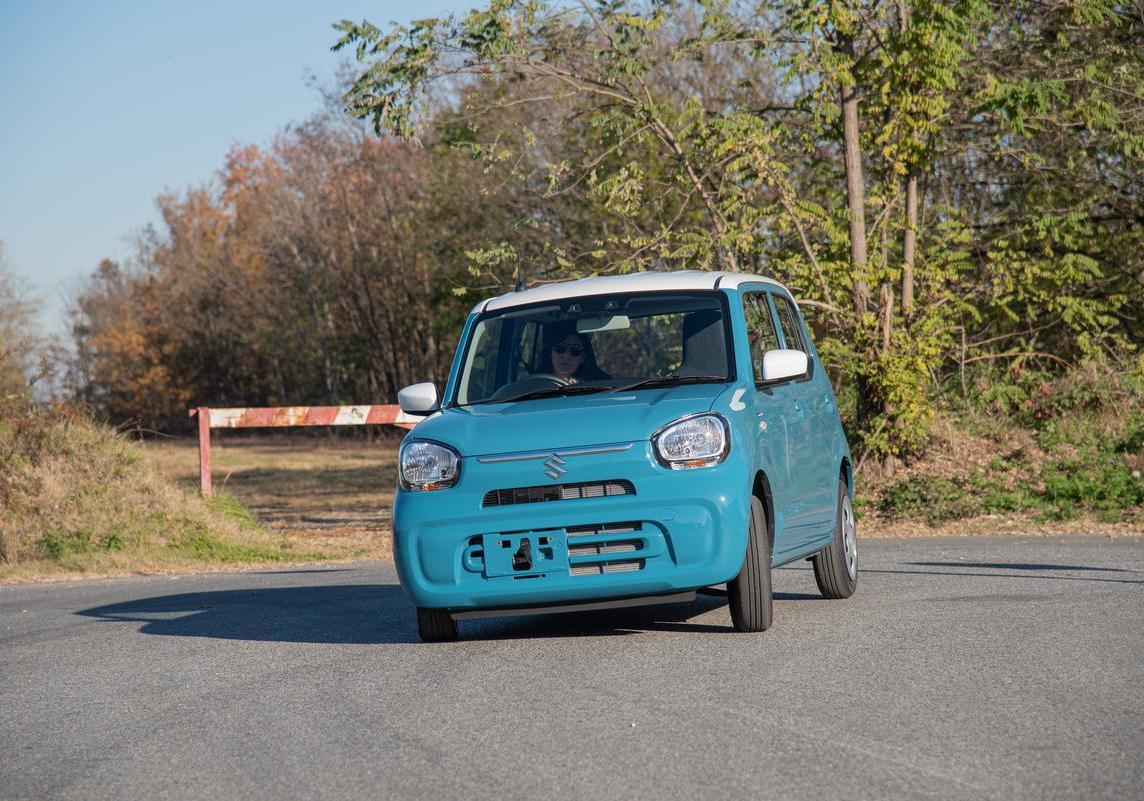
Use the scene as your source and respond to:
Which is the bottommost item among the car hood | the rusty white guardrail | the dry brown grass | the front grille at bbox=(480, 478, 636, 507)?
the dry brown grass

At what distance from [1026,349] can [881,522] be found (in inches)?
186

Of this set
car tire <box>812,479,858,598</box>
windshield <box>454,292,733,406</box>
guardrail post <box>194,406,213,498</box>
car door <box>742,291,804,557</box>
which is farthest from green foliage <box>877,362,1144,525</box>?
windshield <box>454,292,733,406</box>

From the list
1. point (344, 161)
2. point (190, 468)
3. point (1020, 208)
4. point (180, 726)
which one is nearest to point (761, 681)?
point (180, 726)

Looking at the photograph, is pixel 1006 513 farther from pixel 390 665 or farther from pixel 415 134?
pixel 390 665

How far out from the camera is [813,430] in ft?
29.8

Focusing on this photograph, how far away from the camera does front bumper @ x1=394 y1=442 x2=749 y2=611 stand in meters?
7.24

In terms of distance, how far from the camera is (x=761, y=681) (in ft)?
21.4

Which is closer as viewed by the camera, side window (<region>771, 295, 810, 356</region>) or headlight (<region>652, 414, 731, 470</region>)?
headlight (<region>652, 414, 731, 470</region>)

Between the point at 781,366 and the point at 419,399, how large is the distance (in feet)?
6.40

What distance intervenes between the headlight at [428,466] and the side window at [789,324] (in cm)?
272

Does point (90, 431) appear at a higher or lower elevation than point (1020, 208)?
lower

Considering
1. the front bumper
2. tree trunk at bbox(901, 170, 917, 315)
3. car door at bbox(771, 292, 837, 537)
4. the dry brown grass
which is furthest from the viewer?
tree trunk at bbox(901, 170, 917, 315)

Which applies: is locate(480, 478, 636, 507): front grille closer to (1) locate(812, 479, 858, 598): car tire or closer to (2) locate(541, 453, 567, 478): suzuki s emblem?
(2) locate(541, 453, 567, 478): suzuki s emblem

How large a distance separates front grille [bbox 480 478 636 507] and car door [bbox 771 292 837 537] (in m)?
1.67
